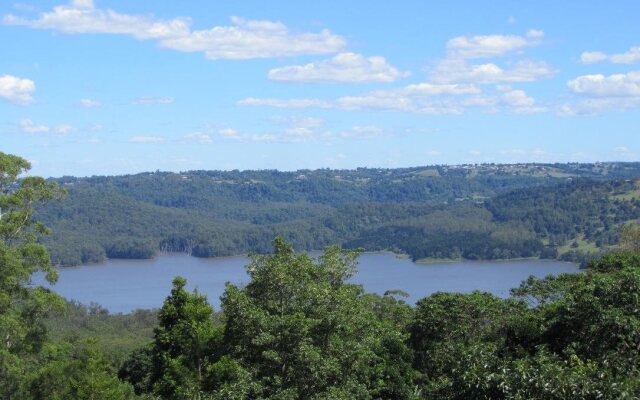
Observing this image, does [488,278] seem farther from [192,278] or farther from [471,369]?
[471,369]

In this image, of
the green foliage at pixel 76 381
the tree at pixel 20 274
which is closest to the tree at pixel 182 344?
the green foliage at pixel 76 381

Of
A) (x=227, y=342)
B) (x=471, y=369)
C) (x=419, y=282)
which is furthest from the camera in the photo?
(x=419, y=282)

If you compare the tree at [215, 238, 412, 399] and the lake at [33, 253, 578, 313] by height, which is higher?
the tree at [215, 238, 412, 399]

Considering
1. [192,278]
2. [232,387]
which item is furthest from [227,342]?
[192,278]

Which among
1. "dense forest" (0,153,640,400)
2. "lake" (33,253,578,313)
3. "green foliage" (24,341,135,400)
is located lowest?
"lake" (33,253,578,313)

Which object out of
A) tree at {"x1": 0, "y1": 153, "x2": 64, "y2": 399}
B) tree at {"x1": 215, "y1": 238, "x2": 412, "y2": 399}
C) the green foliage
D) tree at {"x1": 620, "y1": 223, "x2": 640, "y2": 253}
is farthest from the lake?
tree at {"x1": 215, "y1": 238, "x2": 412, "y2": 399}

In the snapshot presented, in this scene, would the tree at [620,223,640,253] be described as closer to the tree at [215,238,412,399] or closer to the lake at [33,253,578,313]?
the tree at [215,238,412,399]

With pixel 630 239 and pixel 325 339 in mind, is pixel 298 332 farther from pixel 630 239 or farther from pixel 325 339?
pixel 630 239

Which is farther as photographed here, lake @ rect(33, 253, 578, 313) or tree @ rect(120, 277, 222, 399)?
lake @ rect(33, 253, 578, 313)
